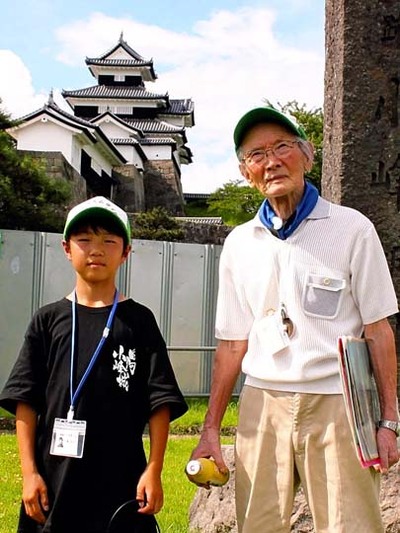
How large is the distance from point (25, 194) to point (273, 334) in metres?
13.9

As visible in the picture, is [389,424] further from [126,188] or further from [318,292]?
[126,188]

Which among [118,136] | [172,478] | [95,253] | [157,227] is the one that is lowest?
[172,478]

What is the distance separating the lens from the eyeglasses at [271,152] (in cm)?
212

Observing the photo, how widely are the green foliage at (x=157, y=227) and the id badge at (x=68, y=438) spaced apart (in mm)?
19015

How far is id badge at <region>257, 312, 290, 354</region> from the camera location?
6.70ft

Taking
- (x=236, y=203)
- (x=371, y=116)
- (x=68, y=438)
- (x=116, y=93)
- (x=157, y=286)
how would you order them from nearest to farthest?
(x=68, y=438)
(x=371, y=116)
(x=157, y=286)
(x=236, y=203)
(x=116, y=93)

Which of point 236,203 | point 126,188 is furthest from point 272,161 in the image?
point 126,188

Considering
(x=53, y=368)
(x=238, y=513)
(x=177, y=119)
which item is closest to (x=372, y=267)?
(x=238, y=513)

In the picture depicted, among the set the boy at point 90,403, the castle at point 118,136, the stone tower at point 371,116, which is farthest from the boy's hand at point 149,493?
the castle at point 118,136

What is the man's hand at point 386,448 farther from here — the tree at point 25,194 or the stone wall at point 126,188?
the stone wall at point 126,188

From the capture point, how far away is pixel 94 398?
2.12m

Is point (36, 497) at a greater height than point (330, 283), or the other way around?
point (330, 283)

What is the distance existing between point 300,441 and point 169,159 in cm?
3368

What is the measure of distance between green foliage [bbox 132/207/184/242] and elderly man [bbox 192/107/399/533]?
18970mm
